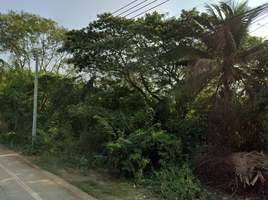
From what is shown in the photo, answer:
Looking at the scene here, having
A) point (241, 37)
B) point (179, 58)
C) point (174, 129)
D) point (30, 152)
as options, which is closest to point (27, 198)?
point (30, 152)

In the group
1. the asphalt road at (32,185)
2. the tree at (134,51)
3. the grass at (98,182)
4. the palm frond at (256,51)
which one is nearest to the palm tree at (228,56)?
the palm frond at (256,51)

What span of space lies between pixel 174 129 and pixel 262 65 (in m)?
4.51

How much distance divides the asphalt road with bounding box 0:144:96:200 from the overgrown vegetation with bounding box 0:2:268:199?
1.64 metres

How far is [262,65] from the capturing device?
309 inches

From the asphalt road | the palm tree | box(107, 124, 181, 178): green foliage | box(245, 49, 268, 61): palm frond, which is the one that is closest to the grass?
the asphalt road

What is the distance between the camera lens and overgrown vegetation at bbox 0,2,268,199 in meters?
7.62

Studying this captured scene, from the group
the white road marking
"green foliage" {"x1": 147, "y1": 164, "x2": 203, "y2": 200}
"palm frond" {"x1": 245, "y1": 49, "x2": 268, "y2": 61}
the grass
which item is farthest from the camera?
"palm frond" {"x1": 245, "y1": 49, "x2": 268, "y2": 61}

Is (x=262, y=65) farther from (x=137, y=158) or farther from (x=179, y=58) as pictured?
(x=137, y=158)

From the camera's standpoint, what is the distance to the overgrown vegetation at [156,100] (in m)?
7.62

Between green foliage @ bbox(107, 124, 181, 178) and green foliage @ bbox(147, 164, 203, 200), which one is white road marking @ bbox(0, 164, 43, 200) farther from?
green foliage @ bbox(147, 164, 203, 200)

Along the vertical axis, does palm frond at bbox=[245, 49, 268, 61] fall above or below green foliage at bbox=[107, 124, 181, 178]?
above

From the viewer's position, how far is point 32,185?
20.0 feet

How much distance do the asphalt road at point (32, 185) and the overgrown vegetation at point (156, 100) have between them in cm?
164

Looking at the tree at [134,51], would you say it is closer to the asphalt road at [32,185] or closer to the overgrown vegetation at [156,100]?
the overgrown vegetation at [156,100]
